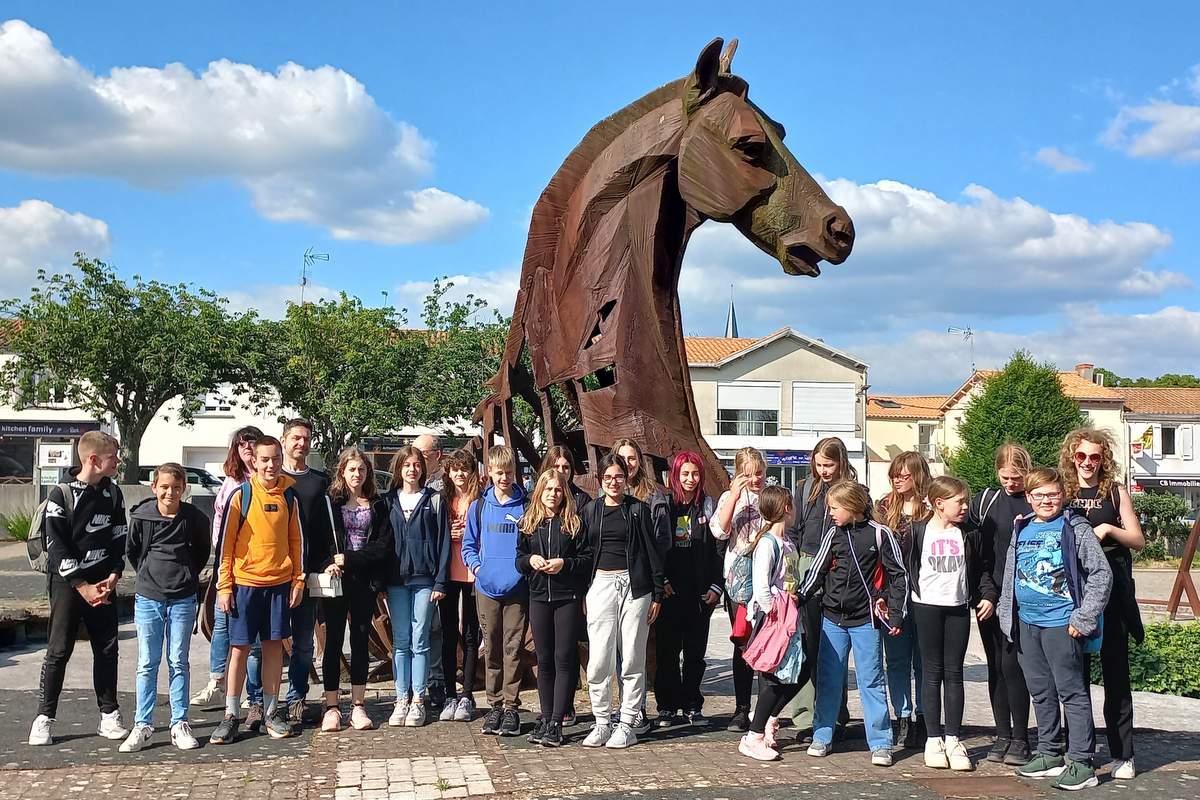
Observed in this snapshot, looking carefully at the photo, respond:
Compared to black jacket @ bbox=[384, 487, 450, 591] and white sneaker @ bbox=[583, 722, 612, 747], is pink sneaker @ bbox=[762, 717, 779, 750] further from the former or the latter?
black jacket @ bbox=[384, 487, 450, 591]

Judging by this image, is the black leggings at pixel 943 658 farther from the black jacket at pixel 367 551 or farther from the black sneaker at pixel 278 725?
the black sneaker at pixel 278 725

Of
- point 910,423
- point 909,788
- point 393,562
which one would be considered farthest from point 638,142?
point 910,423

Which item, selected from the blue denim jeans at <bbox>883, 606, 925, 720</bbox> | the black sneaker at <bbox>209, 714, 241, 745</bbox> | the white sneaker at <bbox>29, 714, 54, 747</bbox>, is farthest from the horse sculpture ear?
the white sneaker at <bbox>29, 714, 54, 747</bbox>

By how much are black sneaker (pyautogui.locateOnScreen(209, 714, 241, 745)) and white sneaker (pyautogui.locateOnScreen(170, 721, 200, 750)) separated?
0.10 metres

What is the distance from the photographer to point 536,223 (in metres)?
8.13

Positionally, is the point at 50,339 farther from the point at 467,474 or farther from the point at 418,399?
the point at 467,474

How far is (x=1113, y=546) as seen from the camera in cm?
550

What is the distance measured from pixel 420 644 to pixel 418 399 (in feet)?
72.2

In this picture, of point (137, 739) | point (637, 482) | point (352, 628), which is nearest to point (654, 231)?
point (637, 482)

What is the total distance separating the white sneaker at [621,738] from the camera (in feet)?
19.0

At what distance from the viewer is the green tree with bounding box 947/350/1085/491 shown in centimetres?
3941

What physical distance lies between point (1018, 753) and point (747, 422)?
129ft

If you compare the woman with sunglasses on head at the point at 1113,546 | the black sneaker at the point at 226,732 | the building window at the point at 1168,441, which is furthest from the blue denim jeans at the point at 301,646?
the building window at the point at 1168,441

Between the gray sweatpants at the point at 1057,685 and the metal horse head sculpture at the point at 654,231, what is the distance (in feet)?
6.90
